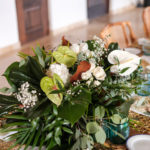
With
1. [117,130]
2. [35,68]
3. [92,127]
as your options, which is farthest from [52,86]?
[117,130]

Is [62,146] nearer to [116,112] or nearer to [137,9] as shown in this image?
[116,112]

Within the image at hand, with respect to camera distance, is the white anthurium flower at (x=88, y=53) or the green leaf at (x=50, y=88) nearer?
the green leaf at (x=50, y=88)

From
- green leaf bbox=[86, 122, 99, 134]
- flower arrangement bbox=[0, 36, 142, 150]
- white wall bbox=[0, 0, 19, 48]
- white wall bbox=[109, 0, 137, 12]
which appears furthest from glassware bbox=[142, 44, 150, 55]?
white wall bbox=[109, 0, 137, 12]

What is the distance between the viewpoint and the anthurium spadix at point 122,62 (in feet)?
3.63

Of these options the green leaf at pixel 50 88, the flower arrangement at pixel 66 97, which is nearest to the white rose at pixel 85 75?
the flower arrangement at pixel 66 97

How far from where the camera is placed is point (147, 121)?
133 centimetres

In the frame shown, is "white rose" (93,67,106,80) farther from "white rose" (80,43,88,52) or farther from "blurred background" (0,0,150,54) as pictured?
"blurred background" (0,0,150,54)

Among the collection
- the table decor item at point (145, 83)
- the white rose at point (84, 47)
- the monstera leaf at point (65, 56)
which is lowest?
the table decor item at point (145, 83)

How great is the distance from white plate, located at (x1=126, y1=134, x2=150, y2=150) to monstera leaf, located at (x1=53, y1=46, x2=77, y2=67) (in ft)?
1.33

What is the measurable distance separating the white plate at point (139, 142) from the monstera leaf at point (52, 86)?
357 mm

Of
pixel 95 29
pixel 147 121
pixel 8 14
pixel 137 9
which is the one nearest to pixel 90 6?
pixel 95 29

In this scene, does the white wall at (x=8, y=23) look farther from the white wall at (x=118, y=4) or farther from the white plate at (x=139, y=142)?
the white plate at (x=139, y=142)

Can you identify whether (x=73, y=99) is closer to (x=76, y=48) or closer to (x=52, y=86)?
(x=52, y=86)

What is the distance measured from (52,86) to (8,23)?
4.06 metres
